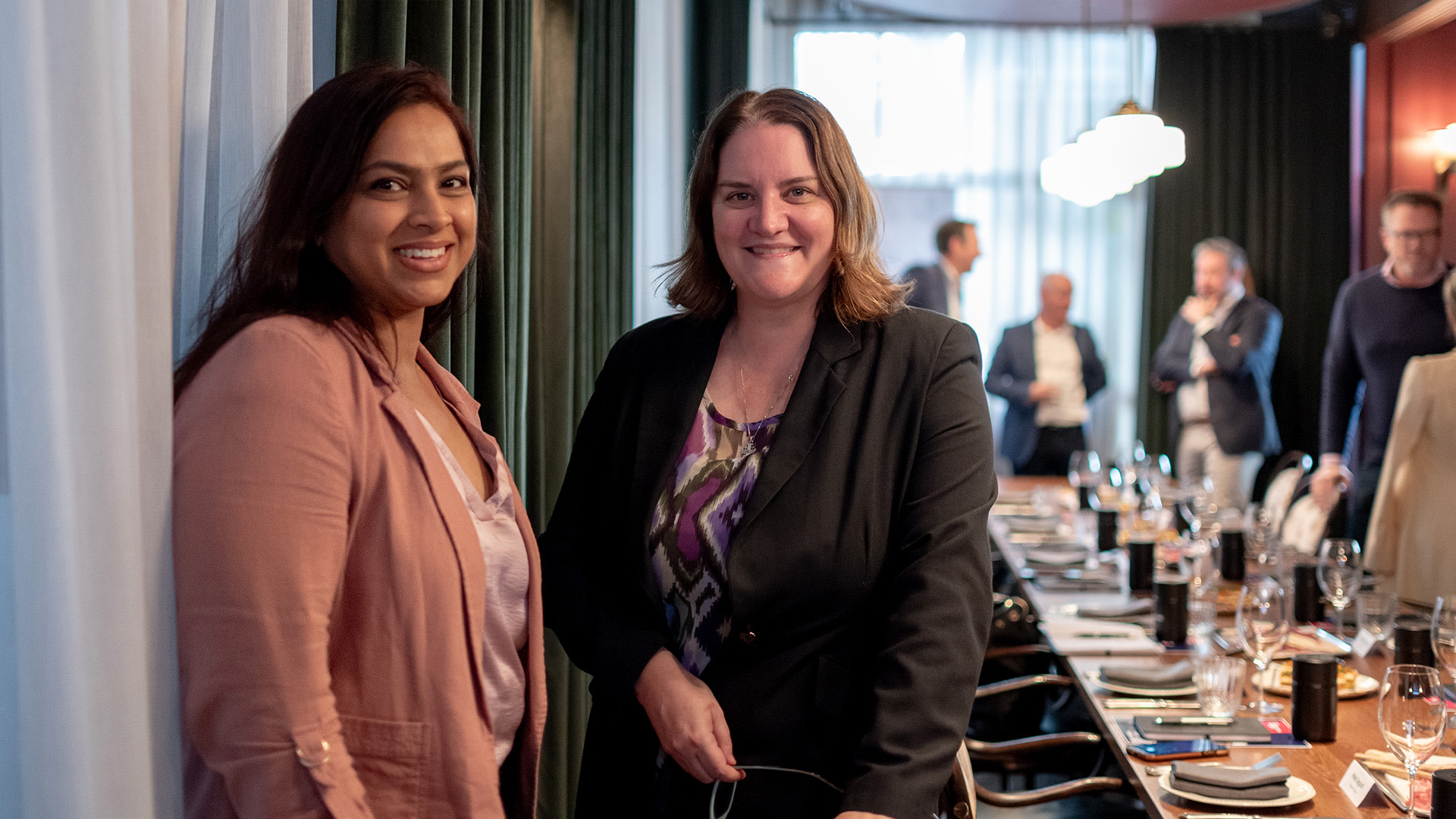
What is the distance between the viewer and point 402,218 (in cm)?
135

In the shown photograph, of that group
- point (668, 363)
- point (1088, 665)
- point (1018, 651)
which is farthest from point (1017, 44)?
point (668, 363)

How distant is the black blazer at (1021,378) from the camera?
6.87 metres

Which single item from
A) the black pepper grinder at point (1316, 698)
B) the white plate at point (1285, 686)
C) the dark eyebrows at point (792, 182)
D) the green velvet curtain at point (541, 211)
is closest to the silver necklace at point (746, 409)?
the dark eyebrows at point (792, 182)

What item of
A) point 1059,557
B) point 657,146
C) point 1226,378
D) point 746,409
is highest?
point 657,146

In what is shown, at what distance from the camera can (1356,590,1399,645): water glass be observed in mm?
2609

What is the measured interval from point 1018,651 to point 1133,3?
18.5 ft

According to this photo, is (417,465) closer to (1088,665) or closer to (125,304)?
(125,304)

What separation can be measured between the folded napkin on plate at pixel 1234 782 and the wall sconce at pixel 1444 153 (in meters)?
5.85

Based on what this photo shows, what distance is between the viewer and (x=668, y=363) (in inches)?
71.4

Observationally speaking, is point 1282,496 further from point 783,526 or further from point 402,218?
point 402,218

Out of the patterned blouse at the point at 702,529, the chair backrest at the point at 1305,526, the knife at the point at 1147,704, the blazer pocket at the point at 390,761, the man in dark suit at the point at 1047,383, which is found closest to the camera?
the blazer pocket at the point at 390,761

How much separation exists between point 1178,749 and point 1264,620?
1.68 ft

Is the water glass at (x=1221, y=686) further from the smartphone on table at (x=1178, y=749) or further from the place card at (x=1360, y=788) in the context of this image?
the place card at (x=1360, y=788)

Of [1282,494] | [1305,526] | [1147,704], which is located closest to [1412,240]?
[1282,494]
